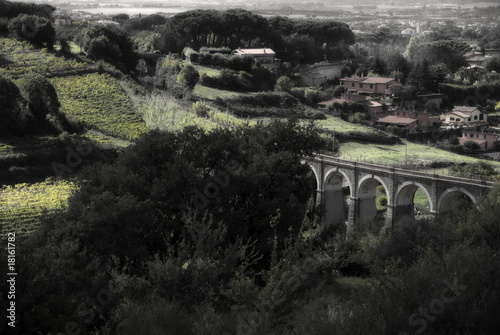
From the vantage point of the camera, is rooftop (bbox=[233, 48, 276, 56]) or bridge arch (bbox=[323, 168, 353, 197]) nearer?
bridge arch (bbox=[323, 168, 353, 197])

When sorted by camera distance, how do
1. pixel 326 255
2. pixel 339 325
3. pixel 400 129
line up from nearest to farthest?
1. pixel 339 325
2. pixel 326 255
3. pixel 400 129

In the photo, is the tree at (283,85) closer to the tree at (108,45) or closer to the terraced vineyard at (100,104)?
the tree at (108,45)

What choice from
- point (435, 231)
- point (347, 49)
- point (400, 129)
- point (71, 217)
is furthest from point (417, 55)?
point (71, 217)

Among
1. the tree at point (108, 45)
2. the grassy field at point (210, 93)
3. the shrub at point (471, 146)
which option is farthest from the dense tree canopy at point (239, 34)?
the shrub at point (471, 146)

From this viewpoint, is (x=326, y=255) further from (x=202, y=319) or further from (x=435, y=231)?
(x=202, y=319)

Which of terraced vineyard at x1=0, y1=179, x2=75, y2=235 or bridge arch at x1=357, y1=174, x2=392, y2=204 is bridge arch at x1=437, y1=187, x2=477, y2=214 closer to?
bridge arch at x1=357, y1=174, x2=392, y2=204

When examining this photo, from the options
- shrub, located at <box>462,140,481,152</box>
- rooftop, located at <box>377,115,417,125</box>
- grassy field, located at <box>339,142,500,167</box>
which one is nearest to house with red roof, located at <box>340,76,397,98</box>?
rooftop, located at <box>377,115,417,125</box>
